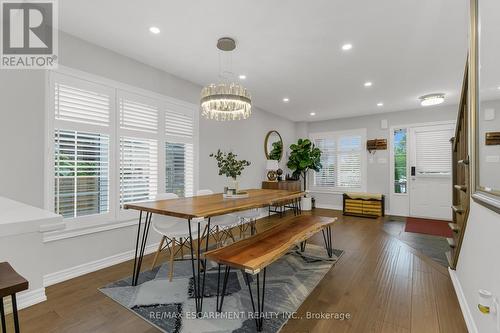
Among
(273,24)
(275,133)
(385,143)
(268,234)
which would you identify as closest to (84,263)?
(268,234)

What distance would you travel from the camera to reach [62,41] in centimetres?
251

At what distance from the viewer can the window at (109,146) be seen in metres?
2.50

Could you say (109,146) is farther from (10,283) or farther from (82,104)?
(10,283)

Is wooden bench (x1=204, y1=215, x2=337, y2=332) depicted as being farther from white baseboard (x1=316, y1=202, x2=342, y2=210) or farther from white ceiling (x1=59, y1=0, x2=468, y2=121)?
white baseboard (x1=316, y1=202, x2=342, y2=210)

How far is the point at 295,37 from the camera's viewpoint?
2.60m

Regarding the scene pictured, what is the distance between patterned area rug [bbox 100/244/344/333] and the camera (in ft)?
5.89

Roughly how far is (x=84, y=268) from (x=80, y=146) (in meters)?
1.37

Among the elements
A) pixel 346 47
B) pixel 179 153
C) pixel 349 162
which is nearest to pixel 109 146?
pixel 179 153

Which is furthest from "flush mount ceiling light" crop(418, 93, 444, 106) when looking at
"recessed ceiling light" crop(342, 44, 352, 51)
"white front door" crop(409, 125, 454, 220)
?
"recessed ceiling light" crop(342, 44, 352, 51)

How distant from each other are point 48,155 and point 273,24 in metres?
2.64

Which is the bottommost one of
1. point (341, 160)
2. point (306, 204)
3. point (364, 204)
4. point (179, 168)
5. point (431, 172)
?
point (306, 204)

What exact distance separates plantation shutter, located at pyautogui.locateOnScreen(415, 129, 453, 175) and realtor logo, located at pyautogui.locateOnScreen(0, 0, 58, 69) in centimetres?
695

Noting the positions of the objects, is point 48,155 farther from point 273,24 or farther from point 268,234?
point 273,24

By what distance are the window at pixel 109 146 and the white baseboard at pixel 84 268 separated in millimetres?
494
